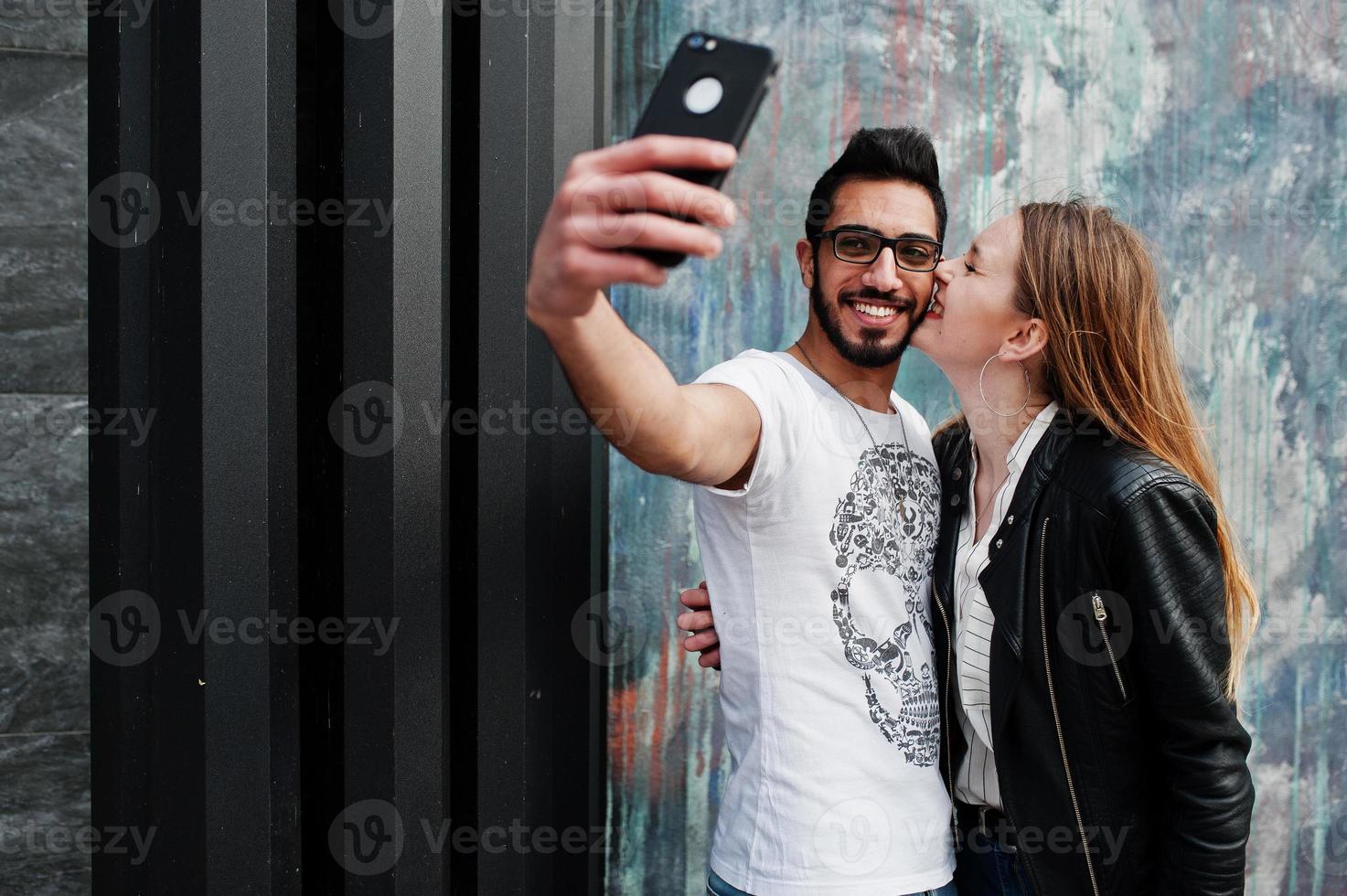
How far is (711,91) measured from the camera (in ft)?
3.79

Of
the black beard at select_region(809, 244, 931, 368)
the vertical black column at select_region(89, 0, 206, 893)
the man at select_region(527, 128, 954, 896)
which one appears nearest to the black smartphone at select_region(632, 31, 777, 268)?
the man at select_region(527, 128, 954, 896)

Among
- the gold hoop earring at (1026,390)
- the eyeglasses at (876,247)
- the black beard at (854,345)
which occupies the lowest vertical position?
the gold hoop earring at (1026,390)

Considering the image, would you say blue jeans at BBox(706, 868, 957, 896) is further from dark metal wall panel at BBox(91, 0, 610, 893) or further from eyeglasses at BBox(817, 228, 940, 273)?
eyeglasses at BBox(817, 228, 940, 273)

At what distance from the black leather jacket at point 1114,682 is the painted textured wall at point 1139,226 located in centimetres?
74

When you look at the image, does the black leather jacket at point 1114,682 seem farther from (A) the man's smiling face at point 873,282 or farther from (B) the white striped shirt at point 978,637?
(A) the man's smiling face at point 873,282

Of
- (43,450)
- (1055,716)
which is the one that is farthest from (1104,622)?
(43,450)

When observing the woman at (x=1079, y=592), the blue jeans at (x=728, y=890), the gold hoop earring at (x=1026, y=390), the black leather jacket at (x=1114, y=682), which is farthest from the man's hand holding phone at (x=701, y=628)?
the gold hoop earring at (x=1026, y=390)

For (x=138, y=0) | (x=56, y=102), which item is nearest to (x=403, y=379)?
(x=138, y=0)

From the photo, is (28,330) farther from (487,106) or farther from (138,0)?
(487,106)

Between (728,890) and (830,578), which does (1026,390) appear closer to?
(830,578)

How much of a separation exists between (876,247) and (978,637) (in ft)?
2.45

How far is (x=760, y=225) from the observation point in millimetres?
2316

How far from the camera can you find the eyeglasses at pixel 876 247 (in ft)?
6.13

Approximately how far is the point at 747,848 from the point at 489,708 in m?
0.52
